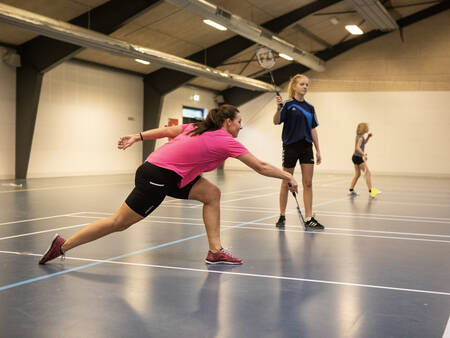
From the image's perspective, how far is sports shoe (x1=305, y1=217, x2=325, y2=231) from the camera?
6.47 metres

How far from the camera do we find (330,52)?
25.7 meters

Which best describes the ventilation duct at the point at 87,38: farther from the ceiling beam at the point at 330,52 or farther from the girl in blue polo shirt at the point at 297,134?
the girl in blue polo shirt at the point at 297,134

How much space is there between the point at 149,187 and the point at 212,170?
3247mm

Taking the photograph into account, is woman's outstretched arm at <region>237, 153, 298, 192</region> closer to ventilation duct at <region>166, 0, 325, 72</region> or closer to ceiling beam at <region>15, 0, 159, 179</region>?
ventilation duct at <region>166, 0, 325, 72</region>

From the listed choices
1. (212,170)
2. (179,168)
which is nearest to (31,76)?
(212,170)

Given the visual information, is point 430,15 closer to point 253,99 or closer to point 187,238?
point 253,99

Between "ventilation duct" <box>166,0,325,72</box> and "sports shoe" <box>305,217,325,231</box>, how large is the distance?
7544mm

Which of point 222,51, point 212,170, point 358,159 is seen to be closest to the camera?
point 212,170

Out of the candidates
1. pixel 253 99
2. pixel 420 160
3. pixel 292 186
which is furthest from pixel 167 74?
pixel 292 186

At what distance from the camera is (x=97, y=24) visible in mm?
14953

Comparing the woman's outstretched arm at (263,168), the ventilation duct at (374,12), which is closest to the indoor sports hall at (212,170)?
the woman's outstretched arm at (263,168)

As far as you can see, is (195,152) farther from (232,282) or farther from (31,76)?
(31,76)

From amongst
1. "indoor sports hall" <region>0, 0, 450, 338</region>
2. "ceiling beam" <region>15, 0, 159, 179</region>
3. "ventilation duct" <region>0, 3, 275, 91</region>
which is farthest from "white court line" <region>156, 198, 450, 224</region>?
"ceiling beam" <region>15, 0, 159, 179</region>

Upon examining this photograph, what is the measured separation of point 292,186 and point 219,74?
16.2 m
